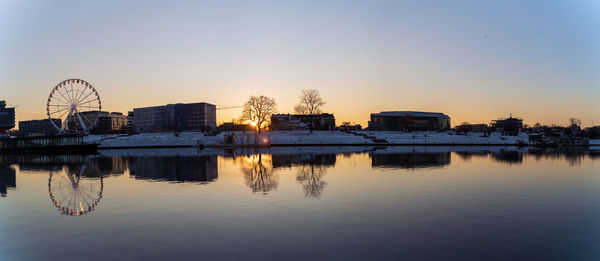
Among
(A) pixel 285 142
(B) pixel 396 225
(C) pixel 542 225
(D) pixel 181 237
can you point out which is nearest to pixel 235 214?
(D) pixel 181 237

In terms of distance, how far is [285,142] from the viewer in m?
107

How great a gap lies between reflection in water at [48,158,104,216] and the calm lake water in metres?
0.14

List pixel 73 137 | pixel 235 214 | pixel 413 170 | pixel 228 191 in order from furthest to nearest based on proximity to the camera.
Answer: pixel 73 137
pixel 413 170
pixel 228 191
pixel 235 214

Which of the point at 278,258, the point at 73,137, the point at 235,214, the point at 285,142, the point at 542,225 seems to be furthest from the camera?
the point at 285,142

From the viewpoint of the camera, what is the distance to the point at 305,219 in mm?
18109

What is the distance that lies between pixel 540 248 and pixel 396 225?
222 inches

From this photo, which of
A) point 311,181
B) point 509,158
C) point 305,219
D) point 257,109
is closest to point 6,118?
point 257,109

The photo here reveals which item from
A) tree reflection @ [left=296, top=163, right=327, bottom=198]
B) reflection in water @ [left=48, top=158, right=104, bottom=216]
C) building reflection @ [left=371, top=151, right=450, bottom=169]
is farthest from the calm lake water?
building reflection @ [left=371, top=151, right=450, bottom=169]

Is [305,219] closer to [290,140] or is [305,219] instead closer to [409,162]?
[409,162]

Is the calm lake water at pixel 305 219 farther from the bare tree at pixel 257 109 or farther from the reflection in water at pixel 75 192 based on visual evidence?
the bare tree at pixel 257 109

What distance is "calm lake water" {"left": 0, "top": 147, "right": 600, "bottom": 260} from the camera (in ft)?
44.4

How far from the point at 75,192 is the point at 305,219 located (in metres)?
20.2

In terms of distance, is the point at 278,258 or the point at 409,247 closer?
the point at 278,258

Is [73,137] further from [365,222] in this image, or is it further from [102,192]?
[365,222]
